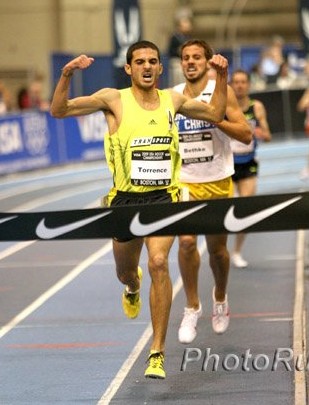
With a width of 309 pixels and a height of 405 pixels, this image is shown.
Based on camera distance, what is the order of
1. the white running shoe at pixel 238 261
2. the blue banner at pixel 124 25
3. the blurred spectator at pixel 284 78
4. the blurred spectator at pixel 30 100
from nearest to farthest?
the white running shoe at pixel 238 261
the blurred spectator at pixel 30 100
the blue banner at pixel 124 25
the blurred spectator at pixel 284 78

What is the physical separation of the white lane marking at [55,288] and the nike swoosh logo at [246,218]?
3.73 meters

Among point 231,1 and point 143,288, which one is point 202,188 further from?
point 231,1

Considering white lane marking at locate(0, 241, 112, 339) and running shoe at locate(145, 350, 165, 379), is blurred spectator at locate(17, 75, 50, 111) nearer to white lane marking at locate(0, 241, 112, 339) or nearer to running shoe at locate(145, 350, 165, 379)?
white lane marking at locate(0, 241, 112, 339)

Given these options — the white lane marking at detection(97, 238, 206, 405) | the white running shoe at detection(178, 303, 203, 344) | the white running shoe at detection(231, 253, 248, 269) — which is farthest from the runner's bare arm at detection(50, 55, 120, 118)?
the white running shoe at detection(231, 253, 248, 269)

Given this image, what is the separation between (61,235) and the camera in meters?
7.50

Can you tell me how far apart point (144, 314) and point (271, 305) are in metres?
1.09

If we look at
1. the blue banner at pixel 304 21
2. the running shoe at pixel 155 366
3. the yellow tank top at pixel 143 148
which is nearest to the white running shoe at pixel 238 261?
the yellow tank top at pixel 143 148

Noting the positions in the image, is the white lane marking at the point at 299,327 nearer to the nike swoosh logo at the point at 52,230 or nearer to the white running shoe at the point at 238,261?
the white running shoe at the point at 238,261

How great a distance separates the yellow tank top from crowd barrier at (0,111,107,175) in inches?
602

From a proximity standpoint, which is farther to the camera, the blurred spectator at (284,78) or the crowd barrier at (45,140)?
the blurred spectator at (284,78)

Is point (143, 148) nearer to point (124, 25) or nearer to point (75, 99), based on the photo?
point (75, 99)

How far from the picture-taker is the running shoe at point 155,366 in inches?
331

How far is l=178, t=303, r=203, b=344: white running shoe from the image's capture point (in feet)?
32.2

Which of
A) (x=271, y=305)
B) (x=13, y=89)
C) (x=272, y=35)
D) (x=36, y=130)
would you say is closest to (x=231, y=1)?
(x=272, y=35)
